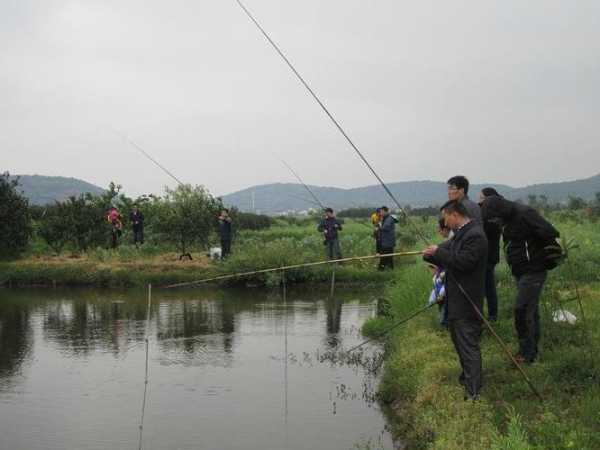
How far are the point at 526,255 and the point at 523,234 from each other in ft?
0.68

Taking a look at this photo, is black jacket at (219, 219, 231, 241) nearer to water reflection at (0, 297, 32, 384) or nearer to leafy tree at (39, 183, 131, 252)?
leafy tree at (39, 183, 131, 252)

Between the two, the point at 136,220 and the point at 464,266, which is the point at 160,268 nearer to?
the point at 136,220

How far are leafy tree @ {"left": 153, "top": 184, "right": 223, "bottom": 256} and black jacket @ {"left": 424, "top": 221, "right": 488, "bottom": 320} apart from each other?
17957 mm

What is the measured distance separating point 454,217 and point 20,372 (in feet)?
21.1

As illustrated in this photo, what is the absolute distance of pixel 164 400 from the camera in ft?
28.6

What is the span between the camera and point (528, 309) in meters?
7.28

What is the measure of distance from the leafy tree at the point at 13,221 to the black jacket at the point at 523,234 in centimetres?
1994

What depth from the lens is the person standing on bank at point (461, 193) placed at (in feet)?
23.9

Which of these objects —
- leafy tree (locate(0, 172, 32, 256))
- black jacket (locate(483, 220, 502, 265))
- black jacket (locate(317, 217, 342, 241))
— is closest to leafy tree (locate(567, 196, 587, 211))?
black jacket (locate(317, 217, 342, 241))

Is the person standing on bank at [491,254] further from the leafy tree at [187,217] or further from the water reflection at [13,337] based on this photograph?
the leafy tree at [187,217]

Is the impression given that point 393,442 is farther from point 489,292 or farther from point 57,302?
point 57,302

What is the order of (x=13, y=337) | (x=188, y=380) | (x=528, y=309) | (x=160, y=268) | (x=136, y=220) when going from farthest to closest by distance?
(x=136, y=220)
(x=160, y=268)
(x=13, y=337)
(x=188, y=380)
(x=528, y=309)

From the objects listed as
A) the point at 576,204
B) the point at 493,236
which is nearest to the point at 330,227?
the point at 493,236

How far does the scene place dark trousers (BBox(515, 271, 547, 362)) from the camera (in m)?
7.27
